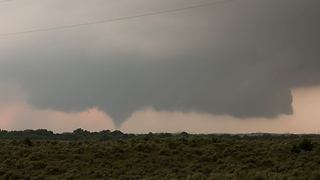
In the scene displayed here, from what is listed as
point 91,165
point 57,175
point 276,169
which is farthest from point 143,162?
point 276,169

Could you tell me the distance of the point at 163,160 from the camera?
56000 millimetres

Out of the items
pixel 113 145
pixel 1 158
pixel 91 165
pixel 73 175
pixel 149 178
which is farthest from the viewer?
pixel 113 145

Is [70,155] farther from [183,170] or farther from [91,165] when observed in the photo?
[183,170]

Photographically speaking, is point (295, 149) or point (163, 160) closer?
point (163, 160)

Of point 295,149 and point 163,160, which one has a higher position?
point 295,149

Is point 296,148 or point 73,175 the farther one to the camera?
point 296,148

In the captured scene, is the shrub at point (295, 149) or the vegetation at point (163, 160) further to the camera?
the shrub at point (295, 149)

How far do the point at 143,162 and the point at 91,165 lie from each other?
4695 mm

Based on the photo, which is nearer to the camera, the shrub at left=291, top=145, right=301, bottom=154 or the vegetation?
the vegetation

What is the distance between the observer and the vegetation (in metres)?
49.3

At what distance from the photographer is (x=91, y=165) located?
54.5 m

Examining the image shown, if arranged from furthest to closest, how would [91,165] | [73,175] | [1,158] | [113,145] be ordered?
[113,145]
[1,158]
[91,165]
[73,175]

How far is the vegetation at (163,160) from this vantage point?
4928cm

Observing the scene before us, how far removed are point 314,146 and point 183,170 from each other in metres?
17.1
